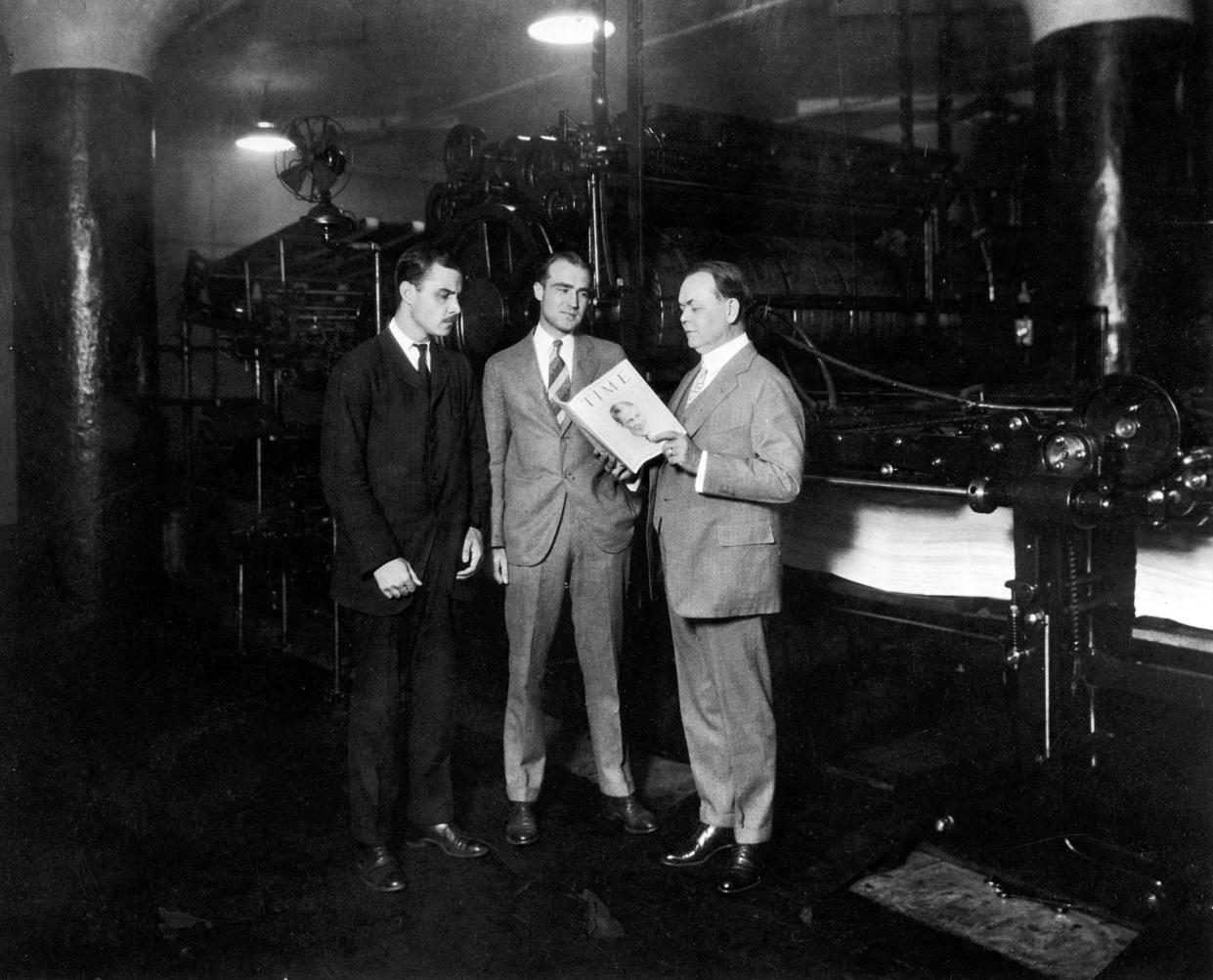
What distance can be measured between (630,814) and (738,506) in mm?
1072

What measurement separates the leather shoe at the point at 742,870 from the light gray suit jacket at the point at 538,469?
0.91m

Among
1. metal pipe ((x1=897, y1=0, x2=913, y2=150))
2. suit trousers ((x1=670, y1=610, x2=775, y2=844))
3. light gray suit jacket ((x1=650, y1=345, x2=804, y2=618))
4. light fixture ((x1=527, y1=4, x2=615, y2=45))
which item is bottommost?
suit trousers ((x1=670, y1=610, x2=775, y2=844))

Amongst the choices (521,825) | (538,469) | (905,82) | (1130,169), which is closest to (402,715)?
(521,825)

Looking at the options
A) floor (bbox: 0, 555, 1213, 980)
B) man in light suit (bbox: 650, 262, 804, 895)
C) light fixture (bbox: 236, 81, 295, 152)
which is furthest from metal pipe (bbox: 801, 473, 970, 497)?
light fixture (bbox: 236, 81, 295, 152)

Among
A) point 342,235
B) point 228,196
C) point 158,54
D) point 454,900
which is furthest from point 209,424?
point 454,900

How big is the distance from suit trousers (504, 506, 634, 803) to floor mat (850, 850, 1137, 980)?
83 cm

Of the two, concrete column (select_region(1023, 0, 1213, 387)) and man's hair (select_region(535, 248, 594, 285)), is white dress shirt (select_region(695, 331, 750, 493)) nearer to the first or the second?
man's hair (select_region(535, 248, 594, 285))

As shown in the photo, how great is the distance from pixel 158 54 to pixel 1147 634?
17.5 ft

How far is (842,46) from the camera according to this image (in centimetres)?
937

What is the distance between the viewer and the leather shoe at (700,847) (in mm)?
2896

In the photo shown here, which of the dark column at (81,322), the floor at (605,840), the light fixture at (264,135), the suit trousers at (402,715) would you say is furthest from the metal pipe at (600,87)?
the light fixture at (264,135)

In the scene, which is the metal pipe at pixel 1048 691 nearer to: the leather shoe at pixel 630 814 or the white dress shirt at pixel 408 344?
the leather shoe at pixel 630 814

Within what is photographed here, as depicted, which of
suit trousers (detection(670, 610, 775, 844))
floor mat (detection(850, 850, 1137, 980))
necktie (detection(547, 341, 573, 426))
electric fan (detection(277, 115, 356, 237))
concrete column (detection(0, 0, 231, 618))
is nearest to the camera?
floor mat (detection(850, 850, 1137, 980))

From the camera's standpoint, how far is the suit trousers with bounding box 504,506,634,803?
3094 mm
